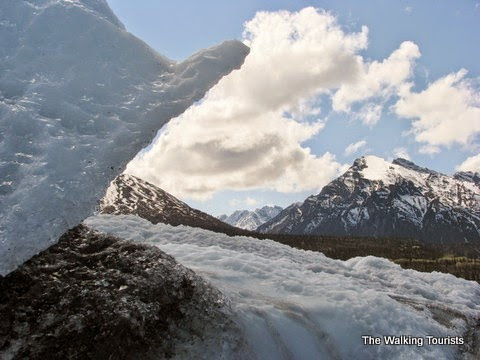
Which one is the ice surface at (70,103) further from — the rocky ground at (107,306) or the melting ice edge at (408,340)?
the melting ice edge at (408,340)

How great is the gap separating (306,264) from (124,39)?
31.8 feet

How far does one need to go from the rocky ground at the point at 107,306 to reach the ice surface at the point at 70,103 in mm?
1490

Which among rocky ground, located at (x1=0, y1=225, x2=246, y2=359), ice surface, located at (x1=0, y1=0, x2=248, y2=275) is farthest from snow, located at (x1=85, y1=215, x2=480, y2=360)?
ice surface, located at (x1=0, y1=0, x2=248, y2=275)

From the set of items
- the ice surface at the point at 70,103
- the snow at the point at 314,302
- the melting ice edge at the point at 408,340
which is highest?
the ice surface at the point at 70,103

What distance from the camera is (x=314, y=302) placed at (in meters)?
9.93

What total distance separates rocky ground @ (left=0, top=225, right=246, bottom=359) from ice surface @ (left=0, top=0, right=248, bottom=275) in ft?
4.89

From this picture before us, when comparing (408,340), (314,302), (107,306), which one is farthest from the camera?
(314,302)

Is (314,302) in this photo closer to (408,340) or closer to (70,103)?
(408,340)

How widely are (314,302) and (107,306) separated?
446cm

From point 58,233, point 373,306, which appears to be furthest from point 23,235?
point 373,306

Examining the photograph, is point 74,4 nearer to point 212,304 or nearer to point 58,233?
point 58,233

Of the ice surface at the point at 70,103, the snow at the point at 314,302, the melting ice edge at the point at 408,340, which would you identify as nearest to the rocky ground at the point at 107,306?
the snow at the point at 314,302

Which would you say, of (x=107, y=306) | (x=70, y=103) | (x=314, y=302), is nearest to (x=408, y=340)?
(x=314, y=302)

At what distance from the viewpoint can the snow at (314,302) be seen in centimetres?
864
